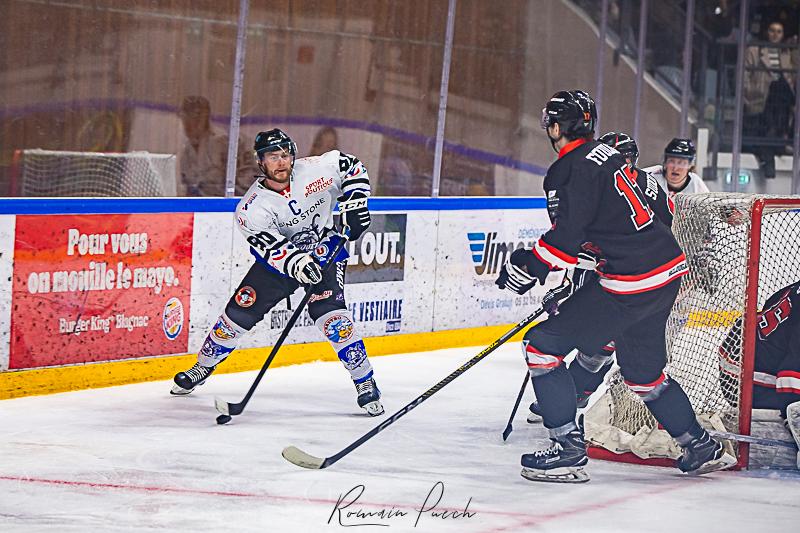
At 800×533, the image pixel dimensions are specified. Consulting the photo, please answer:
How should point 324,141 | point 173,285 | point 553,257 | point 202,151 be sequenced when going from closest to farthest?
point 553,257, point 173,285, point 202,151, point 324,141

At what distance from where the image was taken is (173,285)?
19.3 feet

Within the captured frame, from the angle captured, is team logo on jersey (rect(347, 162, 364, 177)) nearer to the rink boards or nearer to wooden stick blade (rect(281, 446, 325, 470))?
the rink boards

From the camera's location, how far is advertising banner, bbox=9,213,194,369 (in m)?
5.29

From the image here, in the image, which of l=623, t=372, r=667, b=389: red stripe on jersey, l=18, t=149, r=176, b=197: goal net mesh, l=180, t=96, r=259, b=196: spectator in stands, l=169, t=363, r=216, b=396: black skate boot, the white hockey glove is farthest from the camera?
l=180, t=96, r=259, b=196: spectator in stands

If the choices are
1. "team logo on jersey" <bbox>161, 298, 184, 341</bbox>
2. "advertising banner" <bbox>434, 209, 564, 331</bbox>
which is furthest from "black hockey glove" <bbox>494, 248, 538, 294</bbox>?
"advertising banner" <bbox>434, 209, 564, 331</bbox>

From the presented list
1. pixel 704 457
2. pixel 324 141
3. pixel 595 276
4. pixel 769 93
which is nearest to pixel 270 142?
pixel 595 276

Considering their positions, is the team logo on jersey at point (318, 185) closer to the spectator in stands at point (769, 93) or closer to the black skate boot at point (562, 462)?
the black skate boot at point (562, 462)

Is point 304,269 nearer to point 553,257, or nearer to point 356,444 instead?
point 356,444

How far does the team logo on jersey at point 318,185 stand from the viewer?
514cm

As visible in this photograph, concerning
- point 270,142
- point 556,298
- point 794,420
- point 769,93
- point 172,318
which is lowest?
point 794,420

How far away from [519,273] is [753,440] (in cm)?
100

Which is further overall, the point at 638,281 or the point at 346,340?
the point at 346,340

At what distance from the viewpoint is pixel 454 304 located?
734 centimetres

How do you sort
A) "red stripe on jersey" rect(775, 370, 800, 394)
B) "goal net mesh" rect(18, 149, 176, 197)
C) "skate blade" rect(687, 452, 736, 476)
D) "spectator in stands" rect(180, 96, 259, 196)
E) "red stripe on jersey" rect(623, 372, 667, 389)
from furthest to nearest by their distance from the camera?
1. "spectator in stands" rect(180, 96, 259, 196)
2. "goal net mesh" rect(18, 149, 176, 197)
3. "red stripe on jersey" rect(775, 370, 800, 394)
4. "skate blade" rect(687, 452, 736, 476)
5. "red stripe on jersey" rect(623, 372, 667, 389)
